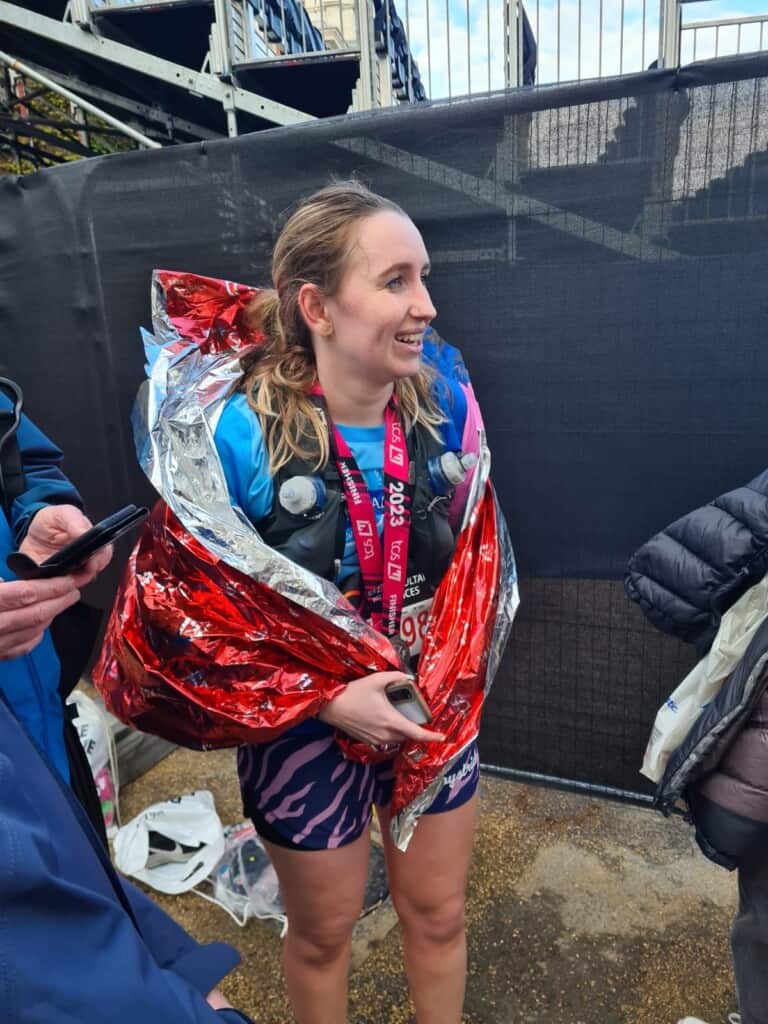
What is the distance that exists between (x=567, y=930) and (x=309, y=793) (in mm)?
1197

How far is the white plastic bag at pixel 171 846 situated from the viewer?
2400mm

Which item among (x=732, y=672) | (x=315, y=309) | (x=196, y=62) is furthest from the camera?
(x=196, y=62)

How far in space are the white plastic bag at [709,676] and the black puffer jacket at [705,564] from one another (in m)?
0.03

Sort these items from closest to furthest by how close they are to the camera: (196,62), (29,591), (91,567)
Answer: (29,591)
(91,567)
(196,62)

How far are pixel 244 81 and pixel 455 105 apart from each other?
490 cm

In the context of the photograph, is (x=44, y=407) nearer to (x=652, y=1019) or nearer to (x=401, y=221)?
(x=401, y=221)

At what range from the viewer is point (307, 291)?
154cm

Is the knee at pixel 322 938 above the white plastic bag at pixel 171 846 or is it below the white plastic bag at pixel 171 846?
above

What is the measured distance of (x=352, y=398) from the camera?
5.16 feet

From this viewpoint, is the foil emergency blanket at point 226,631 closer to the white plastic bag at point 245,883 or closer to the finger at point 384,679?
the finger at point 384,679

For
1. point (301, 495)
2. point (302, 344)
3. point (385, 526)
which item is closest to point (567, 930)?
point (385, 526)

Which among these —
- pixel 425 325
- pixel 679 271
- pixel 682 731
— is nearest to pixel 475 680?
pixel 682 731

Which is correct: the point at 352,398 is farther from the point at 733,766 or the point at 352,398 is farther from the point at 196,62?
the point at 196,62

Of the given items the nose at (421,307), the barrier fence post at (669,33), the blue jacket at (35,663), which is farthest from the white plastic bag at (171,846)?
the barrier fence post at (669,33)
